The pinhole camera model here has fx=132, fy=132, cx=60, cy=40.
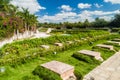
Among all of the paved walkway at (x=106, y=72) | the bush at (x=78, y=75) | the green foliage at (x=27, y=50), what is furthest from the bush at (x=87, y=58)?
the green foliage at (x=27, y=50)

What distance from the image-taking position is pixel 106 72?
8.28m

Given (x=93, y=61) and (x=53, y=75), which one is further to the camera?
(x=93, y=61)

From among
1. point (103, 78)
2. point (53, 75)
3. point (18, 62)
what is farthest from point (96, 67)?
point (18, 62)

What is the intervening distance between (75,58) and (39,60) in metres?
2.91

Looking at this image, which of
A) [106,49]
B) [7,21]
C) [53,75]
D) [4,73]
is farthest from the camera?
[7,21]

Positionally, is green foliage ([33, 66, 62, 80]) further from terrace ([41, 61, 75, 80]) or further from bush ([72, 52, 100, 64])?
bush ([72, 52, 100, 64])

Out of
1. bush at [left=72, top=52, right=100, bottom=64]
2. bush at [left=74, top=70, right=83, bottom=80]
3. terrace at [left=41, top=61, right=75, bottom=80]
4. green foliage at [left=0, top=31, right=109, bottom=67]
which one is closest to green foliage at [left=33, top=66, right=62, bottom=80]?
terrace at [left=41, top=61, right=75, bottom=80]

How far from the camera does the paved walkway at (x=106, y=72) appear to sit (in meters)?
7.57

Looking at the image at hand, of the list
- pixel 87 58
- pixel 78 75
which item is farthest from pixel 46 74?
pixel 87 58

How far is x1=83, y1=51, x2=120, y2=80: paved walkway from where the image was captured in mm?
7570

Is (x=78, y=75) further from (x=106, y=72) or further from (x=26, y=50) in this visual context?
(x=26, y=50)

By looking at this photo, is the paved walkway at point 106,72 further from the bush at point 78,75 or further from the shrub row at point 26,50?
the shrub row at point 26,50

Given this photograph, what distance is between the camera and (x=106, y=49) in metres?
13.3

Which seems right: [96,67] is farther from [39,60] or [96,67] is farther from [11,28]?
[11,28]
